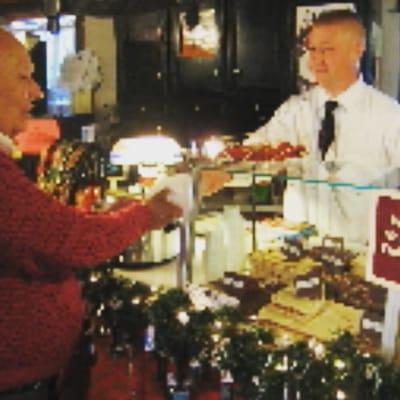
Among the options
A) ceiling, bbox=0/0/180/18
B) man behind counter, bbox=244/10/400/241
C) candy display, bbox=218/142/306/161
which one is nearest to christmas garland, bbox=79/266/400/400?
candy display, bbox=218/142/306/161

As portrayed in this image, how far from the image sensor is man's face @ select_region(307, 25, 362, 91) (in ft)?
11.1

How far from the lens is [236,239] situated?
7.98ft

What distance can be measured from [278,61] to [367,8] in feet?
4.24

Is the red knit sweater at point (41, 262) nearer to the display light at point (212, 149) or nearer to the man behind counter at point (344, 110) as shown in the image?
the display light at point (212, 149)

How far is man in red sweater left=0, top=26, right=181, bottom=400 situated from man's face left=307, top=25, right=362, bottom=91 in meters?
1.81

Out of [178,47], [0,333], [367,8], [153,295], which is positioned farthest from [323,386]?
[178,47]

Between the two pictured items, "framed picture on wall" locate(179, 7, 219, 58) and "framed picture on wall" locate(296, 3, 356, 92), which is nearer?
"framed picture on wall" locate(296, 3, 356, 92)

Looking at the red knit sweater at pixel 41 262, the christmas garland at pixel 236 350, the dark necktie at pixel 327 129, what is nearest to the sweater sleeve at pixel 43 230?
the red knit sweater at pixel 41 262

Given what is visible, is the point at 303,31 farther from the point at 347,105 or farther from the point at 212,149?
the point at 212,149

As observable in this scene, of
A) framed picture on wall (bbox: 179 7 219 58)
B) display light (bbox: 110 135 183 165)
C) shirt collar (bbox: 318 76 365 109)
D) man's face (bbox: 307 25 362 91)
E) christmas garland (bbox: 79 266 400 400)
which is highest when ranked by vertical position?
framed picture on wall (bbox: 179 7 219 58)

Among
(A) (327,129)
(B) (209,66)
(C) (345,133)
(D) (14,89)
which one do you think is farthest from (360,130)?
(B) (209,66)

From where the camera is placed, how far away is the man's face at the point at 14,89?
1852 millimetres

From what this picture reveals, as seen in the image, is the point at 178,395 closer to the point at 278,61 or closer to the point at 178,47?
the point at 278,61

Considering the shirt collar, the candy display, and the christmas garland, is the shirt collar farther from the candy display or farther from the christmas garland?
the christmas garland
